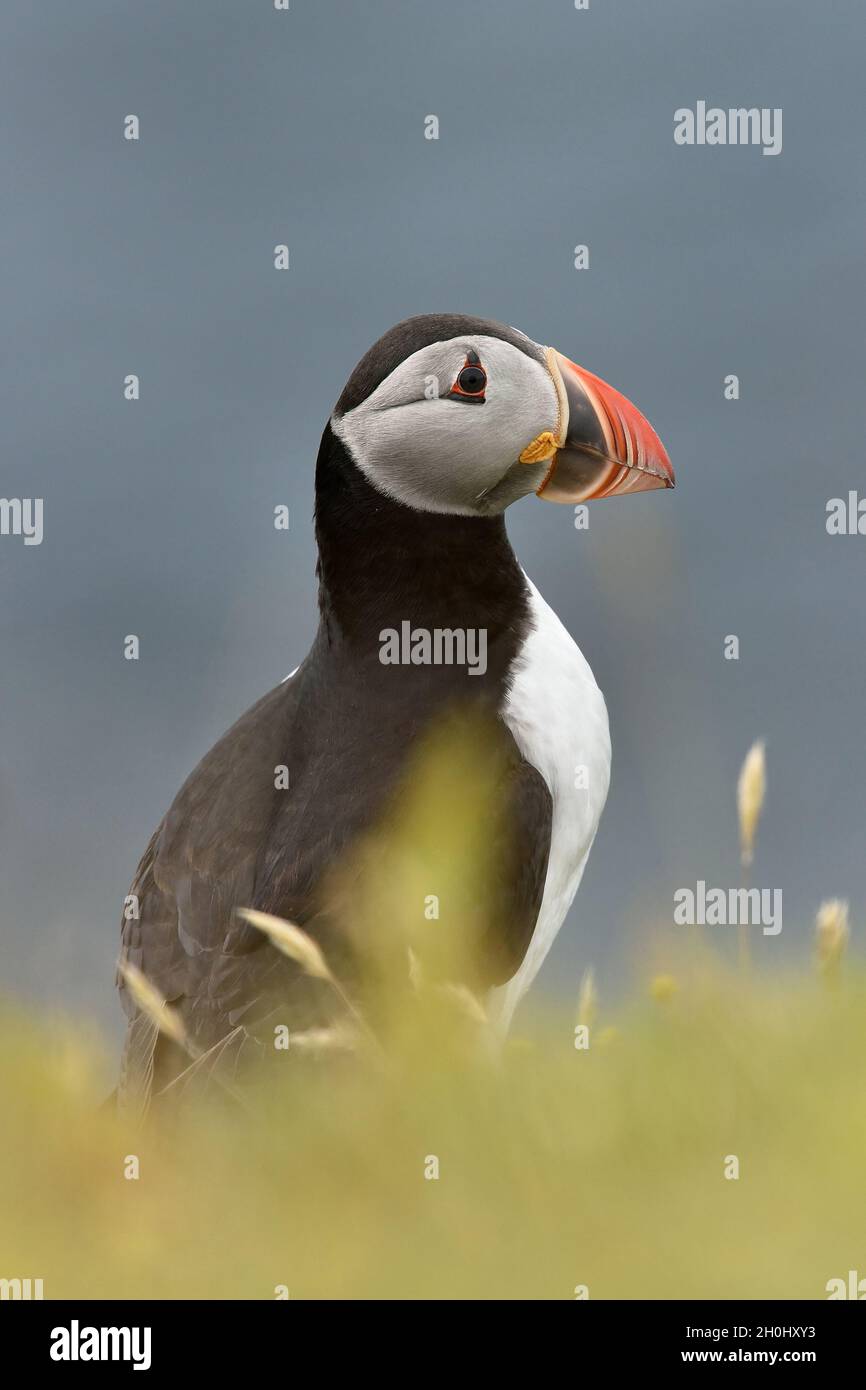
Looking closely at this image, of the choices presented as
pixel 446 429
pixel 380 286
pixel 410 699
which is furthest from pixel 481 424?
pixel 380 286

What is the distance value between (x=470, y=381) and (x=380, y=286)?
130 ft

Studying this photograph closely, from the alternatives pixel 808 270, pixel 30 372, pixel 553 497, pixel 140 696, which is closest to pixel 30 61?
pixel 30 372

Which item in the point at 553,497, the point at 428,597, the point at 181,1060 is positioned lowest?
the point at 181,1060

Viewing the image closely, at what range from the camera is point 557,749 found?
599 centimetres

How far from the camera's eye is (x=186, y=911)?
561cm

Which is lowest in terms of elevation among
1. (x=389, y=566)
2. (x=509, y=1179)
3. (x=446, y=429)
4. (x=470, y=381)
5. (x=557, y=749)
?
(x=509, y=1179)

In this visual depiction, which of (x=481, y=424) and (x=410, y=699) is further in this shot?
(x=481, y=424)

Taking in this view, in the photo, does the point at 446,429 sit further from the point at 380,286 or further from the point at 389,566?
the point at 380,286

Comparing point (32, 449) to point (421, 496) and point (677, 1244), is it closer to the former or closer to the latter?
point (421, 496)

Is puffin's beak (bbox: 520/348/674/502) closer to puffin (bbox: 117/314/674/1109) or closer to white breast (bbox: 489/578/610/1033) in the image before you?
puffin (bbox: 117/314/674/1109)

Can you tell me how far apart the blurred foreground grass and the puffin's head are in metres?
2.40

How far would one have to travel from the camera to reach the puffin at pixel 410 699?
5461mm
